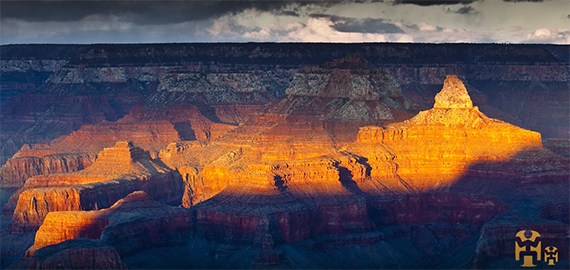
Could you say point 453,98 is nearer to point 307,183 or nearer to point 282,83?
point 307,183

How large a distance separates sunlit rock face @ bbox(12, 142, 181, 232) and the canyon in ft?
0.53

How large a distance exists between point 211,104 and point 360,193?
2811 inches

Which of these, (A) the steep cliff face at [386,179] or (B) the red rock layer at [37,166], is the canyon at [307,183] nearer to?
(A) the steep cliff face at [386,179]

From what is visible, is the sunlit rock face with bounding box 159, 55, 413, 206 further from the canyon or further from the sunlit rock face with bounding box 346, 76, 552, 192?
the sunlit rock face with bounding box 346, 76, 552, 192

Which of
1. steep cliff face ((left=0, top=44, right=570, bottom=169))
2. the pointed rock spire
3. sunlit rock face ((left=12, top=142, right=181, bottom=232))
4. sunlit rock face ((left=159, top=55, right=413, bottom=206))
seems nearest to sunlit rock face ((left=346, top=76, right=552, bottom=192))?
the pointed rock spire

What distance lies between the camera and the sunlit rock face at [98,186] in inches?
4815

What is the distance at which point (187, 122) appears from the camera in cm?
17562

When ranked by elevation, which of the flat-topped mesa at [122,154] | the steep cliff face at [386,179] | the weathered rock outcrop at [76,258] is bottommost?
the weathered rock outcrop at [76,258]

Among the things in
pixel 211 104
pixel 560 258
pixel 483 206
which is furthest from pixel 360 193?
pixel 211 104

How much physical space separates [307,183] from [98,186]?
20.1 meters

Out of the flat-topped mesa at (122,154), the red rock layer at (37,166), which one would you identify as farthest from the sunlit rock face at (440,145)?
the red rock layer at (37,166)

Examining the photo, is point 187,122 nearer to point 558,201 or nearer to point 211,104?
point 211,104

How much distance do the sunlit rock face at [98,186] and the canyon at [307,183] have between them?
0.16m

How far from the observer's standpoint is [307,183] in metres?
112
